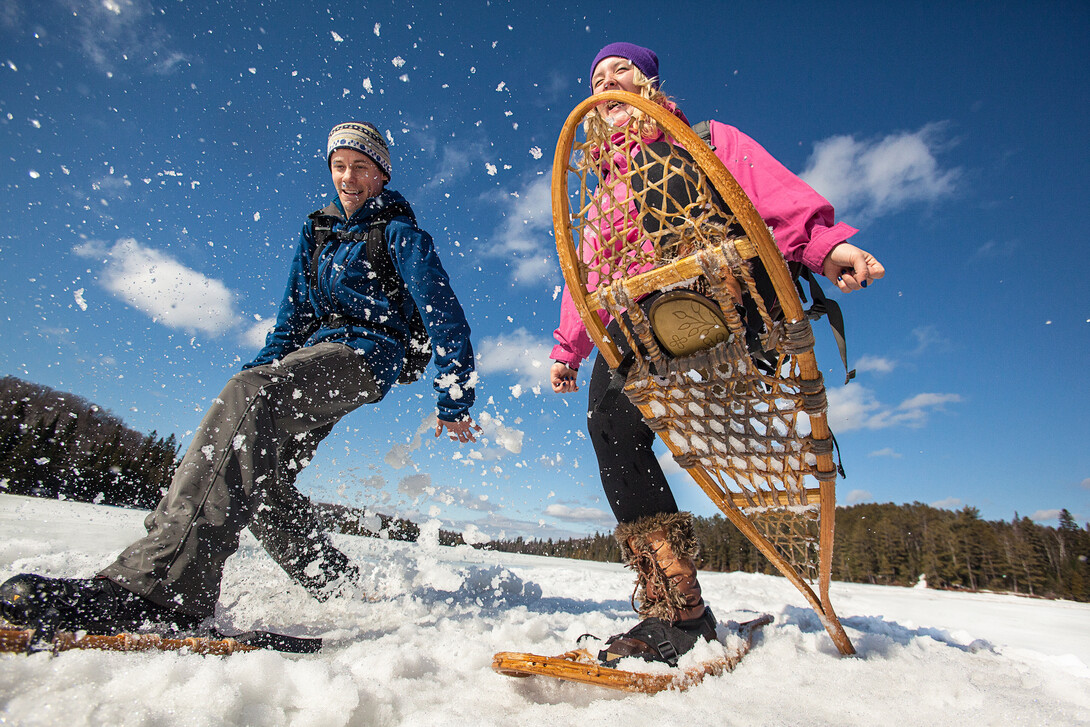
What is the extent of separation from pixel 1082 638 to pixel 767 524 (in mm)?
3693

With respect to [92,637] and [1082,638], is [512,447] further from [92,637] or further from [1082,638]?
[1082,638]

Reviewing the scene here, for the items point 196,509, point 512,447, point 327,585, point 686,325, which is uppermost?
point 686,325

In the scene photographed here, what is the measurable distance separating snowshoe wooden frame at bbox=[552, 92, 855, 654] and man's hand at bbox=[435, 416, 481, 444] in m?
A: 0.93

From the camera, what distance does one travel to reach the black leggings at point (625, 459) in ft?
6.98

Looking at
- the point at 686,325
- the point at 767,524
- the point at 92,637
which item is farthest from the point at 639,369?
the point at 92,637

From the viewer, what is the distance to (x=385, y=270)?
251cm

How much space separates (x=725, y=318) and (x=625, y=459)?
2.81 ft

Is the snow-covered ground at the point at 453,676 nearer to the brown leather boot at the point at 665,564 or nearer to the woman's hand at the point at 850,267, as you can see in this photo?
the brown leather boot at the point at 665,564

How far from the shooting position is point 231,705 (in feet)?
3.13

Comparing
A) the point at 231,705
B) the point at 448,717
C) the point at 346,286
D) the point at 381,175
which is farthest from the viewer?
the point at 381,175

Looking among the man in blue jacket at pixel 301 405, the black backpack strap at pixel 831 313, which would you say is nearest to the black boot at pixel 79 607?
the man in blue jacket at pixel 301 405

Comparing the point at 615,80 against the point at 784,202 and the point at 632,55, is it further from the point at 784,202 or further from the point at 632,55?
the point at 784,202

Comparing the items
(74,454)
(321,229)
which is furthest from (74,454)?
(321,229)

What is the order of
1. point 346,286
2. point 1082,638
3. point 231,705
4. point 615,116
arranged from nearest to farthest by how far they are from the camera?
1. point 231,705
2. point 615,116
3. point 346,286
4. point 1082,638
